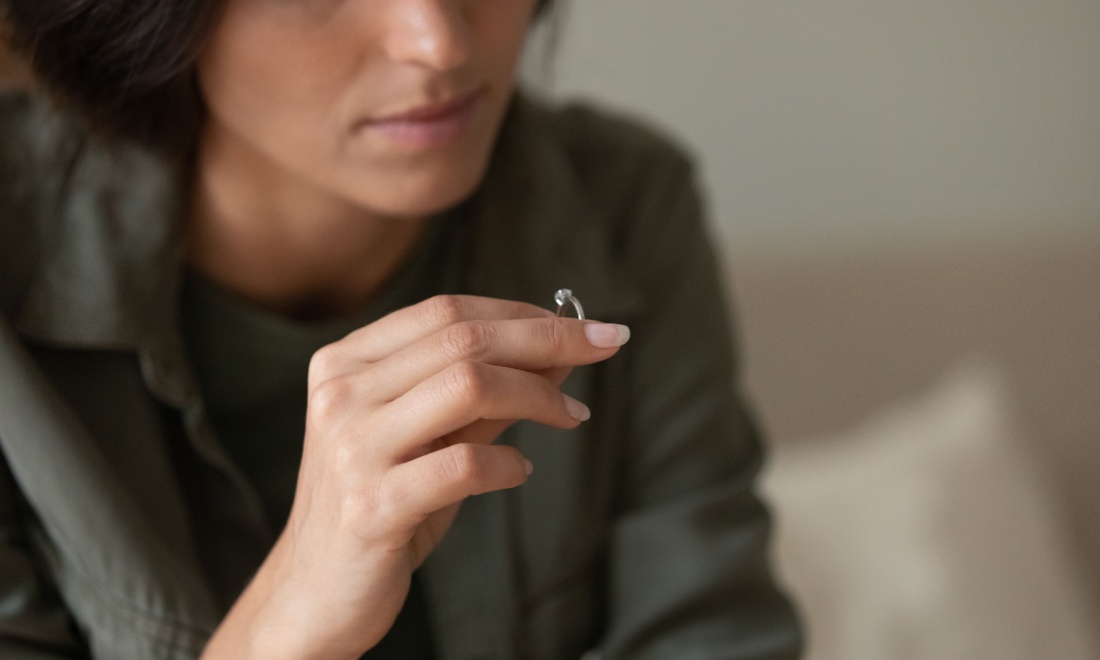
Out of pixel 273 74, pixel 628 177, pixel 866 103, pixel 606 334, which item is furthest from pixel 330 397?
pixel 866 103

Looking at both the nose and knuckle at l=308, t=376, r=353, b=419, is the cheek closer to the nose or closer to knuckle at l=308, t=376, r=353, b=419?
the nose

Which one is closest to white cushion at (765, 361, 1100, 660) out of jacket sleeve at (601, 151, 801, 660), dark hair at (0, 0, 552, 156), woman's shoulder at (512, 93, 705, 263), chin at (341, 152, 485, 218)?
jacket sleeve at (601, 151, 801, 660)

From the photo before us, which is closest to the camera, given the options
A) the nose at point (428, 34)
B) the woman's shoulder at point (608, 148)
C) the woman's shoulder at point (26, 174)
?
the nose at point (428, 34)

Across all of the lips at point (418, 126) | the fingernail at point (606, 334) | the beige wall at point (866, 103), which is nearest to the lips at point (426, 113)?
the lips at point (418, 126)

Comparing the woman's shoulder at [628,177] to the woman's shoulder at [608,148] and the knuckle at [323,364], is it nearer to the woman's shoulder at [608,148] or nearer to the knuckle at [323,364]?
the woman's shoulder at [608,148]

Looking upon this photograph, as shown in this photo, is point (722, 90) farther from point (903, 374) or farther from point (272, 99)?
point (272, 99)

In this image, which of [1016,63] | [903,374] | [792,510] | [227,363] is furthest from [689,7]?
[227,363]
